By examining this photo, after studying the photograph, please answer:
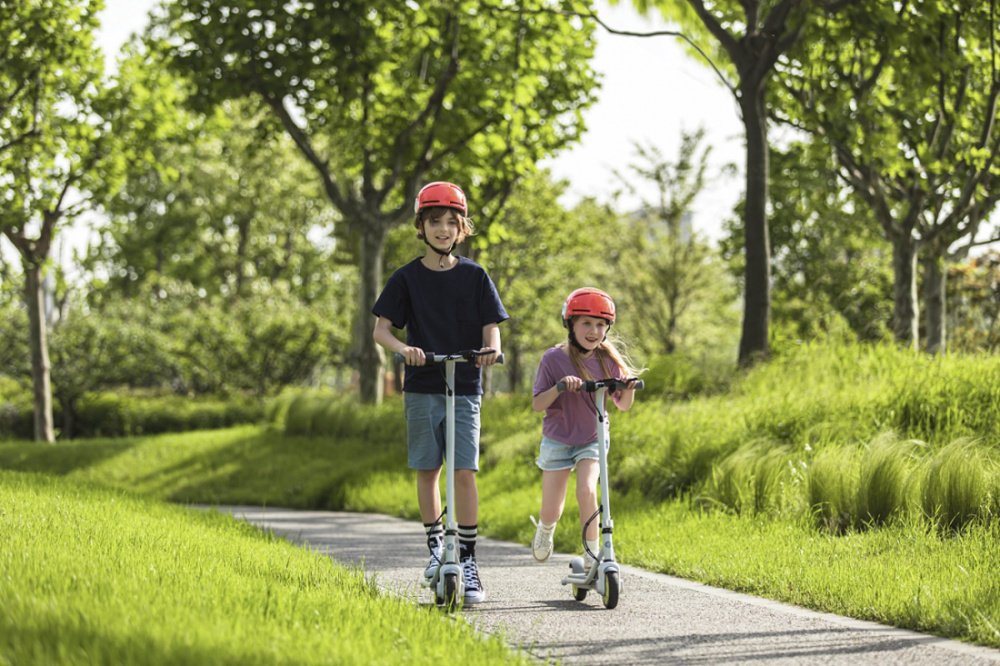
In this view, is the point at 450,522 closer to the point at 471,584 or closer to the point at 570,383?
the point at 471,584

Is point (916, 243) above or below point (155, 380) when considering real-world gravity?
above

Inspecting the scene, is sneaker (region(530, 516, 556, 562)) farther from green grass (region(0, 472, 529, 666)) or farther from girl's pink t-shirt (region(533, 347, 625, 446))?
green grass (region(0, 472, 529, 666))

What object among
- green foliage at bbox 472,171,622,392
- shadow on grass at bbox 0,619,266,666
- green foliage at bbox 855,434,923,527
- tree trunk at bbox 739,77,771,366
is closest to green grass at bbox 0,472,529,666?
shadow on grass at bbox 0,619,266,666

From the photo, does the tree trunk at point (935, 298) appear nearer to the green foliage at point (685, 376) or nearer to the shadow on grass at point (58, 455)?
the green foliage at point (685, 376)

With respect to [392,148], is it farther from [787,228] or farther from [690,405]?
[787,228]

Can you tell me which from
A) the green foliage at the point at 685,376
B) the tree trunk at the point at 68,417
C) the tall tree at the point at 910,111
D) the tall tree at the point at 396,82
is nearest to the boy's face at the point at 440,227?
the green foliage at the point at 685,376

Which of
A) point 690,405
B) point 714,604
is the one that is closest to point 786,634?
point 714,604

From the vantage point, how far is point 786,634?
5508 mm

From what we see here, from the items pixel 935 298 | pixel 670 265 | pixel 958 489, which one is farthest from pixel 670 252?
pixel 958 489

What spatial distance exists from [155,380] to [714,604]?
35938 millimetres

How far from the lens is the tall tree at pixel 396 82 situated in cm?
1780

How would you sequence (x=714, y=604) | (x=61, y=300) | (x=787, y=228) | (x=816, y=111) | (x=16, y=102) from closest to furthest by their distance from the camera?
(x=714, y=604), (x=816, y=111), (x=16, y=102), (x=787, y=228), (x=61, y=300)

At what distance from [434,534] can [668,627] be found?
157cm

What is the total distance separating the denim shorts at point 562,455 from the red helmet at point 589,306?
0.73m
